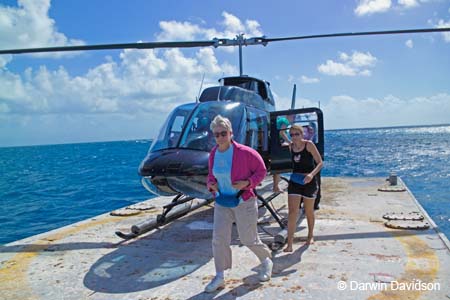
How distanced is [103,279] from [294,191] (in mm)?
2768

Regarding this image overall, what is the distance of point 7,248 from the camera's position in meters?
5.72

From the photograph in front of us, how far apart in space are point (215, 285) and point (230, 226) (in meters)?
0.65

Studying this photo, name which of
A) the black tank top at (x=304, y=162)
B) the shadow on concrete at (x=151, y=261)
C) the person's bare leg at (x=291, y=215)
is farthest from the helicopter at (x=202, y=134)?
the black tank top at (x=304, y=162)

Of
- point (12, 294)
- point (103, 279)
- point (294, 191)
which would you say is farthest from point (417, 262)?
point (12, 294)

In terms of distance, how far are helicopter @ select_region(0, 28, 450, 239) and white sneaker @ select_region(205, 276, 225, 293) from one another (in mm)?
1470

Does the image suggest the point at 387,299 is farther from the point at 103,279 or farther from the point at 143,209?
the point at 143,209

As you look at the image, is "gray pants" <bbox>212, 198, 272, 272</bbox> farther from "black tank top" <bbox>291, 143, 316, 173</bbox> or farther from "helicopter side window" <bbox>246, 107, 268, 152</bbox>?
"helicopter side window" <bbox>246, 107, 268, 152</bbox>

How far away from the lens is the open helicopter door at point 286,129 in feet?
21.9

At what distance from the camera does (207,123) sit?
5609 mm

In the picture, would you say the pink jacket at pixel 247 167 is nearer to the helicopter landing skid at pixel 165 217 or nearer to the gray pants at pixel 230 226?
the gray pants at pixel 230 226

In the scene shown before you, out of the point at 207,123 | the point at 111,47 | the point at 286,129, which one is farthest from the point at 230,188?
the point at 111,47

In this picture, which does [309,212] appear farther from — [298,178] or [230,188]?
[230,188]

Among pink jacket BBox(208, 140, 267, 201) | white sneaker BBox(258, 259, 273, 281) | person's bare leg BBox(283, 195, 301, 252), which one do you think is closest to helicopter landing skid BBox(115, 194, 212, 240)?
person's bare leg BBox(283, 195, 301, 252)

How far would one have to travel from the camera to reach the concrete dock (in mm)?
3824
